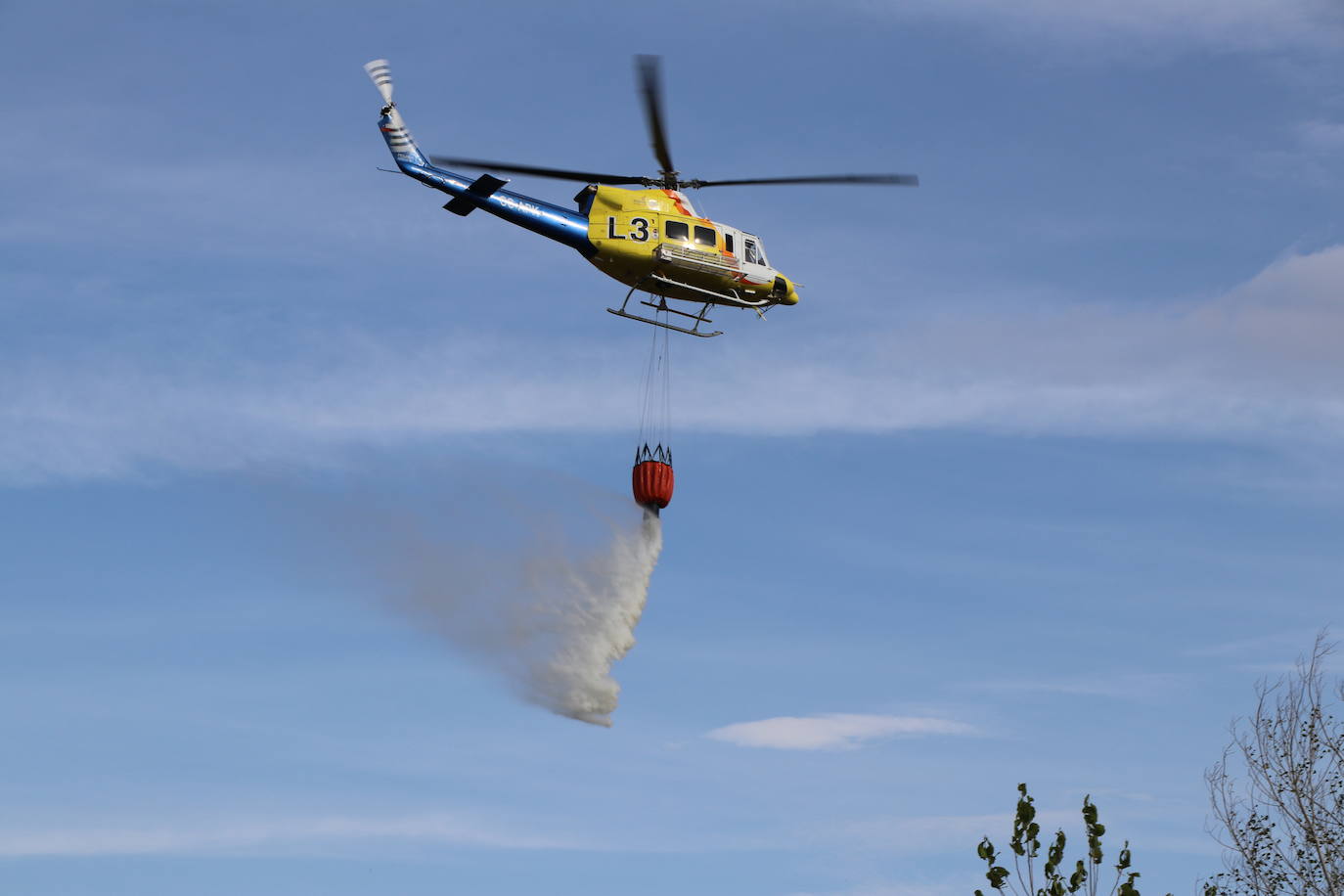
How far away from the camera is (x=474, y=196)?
4700 centimetres

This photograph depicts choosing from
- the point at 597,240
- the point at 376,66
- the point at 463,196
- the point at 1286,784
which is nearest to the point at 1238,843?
the point at 1286,784

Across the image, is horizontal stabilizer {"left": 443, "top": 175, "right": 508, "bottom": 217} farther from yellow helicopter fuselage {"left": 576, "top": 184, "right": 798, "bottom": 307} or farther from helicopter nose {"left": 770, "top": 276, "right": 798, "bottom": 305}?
helicopter nose {"left": 770, "top": 276, "right": 798, "bottom": 305}

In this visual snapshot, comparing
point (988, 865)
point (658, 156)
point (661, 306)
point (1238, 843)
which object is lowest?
point (988, 865)

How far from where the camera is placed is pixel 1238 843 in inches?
1459

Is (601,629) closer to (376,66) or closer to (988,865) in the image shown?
(376,66)

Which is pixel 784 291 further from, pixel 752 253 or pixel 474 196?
pixel 474 196

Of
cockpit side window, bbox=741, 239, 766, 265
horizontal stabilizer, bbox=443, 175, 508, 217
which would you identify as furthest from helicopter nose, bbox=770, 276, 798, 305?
horizontal stabilizer, bbox=443, 175, 508, 217

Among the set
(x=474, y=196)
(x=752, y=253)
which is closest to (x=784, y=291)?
(x=752, y=253)

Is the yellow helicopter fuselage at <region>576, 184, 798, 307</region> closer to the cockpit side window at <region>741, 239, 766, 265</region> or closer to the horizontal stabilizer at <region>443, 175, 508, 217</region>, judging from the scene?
the cockpit side window at <region>741, 239, 766, 265</region>

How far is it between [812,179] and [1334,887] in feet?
81.1

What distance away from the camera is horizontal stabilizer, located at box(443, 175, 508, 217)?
46562 mm

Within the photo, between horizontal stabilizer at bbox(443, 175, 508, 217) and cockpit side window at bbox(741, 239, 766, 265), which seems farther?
cockpit side window at bbox(741, 239, 766, 265)

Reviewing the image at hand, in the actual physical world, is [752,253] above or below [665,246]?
above

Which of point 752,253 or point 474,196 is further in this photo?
point 752,253
